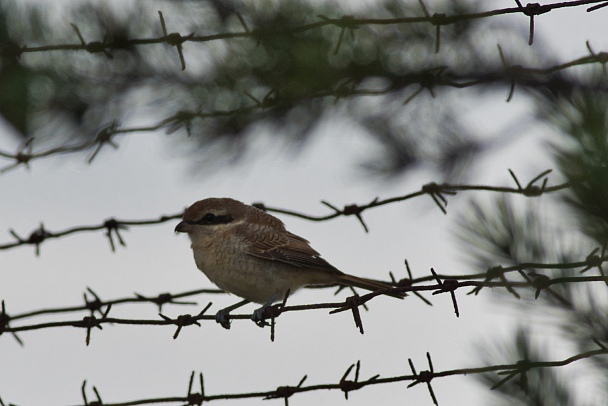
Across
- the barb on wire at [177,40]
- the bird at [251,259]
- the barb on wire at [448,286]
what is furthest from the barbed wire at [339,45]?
the bird at [251,259]

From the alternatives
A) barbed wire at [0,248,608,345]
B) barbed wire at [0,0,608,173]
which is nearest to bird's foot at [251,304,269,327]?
barbed wire at [0,248,608,345]

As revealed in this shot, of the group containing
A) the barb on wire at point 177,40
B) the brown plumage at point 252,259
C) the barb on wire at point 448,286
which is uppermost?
the barb on wire at point 177,40

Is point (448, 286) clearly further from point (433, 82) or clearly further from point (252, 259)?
point (252, 259)

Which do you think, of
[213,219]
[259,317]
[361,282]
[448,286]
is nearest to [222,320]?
[259,317]

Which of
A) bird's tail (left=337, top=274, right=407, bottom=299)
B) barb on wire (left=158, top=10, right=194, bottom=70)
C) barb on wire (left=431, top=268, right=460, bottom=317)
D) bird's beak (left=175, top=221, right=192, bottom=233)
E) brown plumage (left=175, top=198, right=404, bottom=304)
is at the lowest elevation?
barb on wire (left=431, top=268, right=460, bottom=317)

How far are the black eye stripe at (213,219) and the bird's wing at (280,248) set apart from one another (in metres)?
0.11

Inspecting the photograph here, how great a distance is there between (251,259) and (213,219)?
1.41ft

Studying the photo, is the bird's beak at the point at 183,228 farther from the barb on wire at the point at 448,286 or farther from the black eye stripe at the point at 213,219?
the barb on wire at the point at 448,286

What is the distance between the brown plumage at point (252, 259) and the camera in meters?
5.14

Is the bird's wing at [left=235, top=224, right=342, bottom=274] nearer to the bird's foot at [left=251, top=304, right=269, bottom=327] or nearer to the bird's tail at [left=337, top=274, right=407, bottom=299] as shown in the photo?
the bird's tail at [left=337, top=274, right=407, bottom=299]

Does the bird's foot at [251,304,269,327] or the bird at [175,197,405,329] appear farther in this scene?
the bird at [175,197,405,329]

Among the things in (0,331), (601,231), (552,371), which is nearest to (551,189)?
(601,231)

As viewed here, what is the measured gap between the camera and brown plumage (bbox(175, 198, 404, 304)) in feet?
16.9

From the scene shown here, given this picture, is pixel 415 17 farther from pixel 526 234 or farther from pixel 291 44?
pixel 526 234
